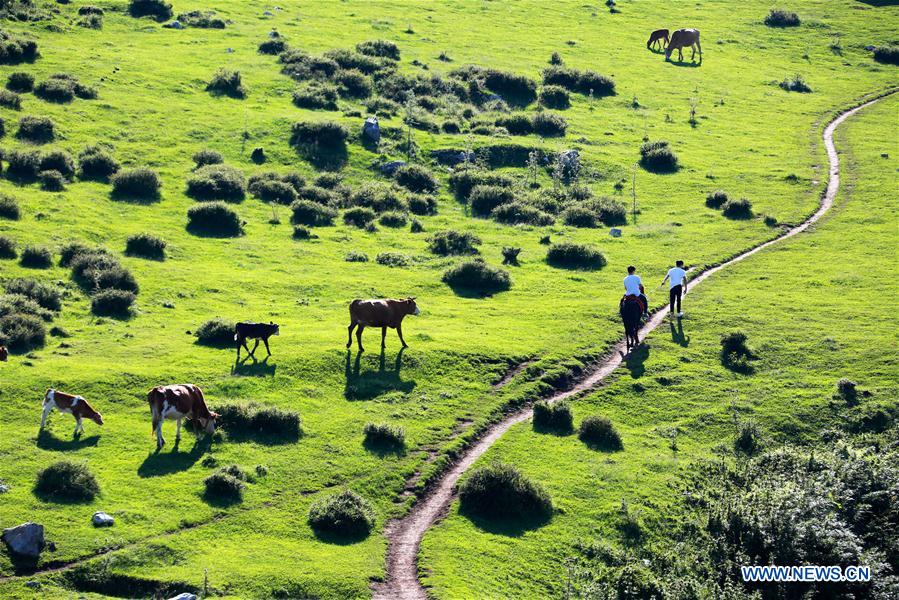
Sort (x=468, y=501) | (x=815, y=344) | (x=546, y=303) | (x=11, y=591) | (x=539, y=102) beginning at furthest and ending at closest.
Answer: (x=539, y=102)
(x=546, y=303)
(x=815, y=344)
(x=468, y=501)
(x=11, y=591)

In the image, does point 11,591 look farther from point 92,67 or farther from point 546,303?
point 92,67

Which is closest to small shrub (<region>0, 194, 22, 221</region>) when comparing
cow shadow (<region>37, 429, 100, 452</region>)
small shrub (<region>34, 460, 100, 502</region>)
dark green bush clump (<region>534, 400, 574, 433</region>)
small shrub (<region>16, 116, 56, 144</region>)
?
small shrub (<region>16, 116, 56, 144</region>)

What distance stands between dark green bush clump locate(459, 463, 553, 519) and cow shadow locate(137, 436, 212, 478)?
7.97 m

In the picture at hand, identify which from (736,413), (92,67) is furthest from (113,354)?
(92,67)

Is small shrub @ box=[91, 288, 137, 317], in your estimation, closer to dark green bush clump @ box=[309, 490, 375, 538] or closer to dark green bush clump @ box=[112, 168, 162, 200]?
dark green bush clump @ box=[112, 168, 162, 200]

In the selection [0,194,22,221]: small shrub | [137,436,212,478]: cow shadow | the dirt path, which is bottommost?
the dirt path

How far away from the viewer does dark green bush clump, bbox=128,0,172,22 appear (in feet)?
297

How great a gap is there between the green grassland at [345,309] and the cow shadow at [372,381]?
9 centimetres

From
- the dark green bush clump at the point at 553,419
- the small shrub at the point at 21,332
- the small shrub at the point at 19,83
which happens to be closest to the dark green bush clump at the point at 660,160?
the dark green bush clump at the point at 553,419

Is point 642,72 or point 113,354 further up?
point 642,72

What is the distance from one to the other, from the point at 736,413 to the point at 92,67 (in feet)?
185

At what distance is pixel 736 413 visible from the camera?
37.4 meters

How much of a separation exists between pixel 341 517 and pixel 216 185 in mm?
35243

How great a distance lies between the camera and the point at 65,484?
27.7 metres
